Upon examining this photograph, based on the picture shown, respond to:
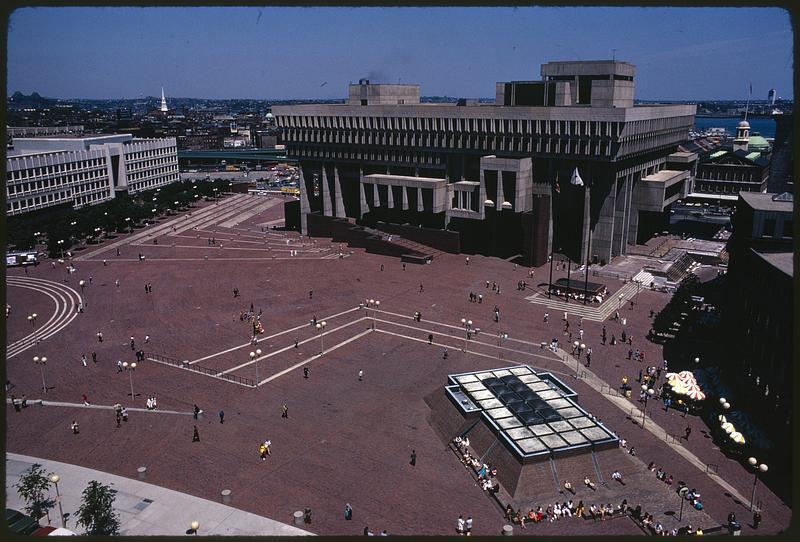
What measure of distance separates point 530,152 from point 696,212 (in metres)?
62.4

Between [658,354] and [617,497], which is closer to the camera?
[617,497]

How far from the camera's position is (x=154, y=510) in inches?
1410

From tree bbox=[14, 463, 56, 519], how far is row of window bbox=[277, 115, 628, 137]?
73.6 metres

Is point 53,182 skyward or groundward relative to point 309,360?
skyward

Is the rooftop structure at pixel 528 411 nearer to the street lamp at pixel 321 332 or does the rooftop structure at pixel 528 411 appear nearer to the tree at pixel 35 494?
the street lamp at pixel 321 332

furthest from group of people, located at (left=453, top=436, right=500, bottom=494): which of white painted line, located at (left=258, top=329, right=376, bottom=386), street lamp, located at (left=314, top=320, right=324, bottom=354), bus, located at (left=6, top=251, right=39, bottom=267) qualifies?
bus, located at (left=6, top=251, right=39, bottom=267)

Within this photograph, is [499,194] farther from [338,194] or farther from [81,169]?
[81,169]

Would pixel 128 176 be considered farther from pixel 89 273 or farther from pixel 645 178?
pixel 645 178

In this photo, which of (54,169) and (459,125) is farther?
(54,169)

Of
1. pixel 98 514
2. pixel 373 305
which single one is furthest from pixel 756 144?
pixel 98 514

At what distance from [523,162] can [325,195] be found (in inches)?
1606

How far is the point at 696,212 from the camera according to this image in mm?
135000

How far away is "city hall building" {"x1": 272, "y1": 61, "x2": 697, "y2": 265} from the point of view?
8875cm

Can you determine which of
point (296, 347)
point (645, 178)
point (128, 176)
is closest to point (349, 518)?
point (296, 347)
